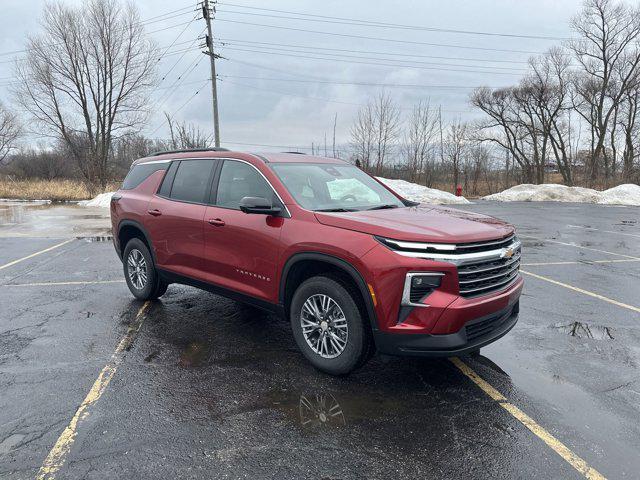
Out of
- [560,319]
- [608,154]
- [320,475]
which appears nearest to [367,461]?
[320,475]

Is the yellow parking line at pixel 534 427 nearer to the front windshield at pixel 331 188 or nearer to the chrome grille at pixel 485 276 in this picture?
the chrome grille at pixel 485 276

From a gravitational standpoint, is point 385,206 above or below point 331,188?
below

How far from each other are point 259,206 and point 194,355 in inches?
63.5

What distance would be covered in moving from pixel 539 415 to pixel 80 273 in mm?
7447

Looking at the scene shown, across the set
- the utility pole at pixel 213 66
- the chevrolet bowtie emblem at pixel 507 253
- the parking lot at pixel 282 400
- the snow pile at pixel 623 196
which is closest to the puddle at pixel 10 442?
the parking lot at pixel 282 400

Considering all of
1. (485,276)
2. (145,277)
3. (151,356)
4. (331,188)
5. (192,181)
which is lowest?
(151,356)

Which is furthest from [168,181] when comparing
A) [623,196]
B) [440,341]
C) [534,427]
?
[623,196]

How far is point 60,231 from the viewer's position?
13477 mm

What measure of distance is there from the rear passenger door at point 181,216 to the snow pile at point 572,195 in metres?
28.4

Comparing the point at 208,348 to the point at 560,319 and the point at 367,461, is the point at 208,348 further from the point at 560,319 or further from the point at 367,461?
the point at 560,319

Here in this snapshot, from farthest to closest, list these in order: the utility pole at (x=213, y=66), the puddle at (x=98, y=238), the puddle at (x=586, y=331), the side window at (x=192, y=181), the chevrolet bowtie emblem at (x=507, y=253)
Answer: the utility pole at (x=213, y=66), the puddle at (x=98, y=238), the side window at (x=192, y=181), the puddle at (x=586, y=331), the chevrolet bowtie emblem at (x=507, y=253)

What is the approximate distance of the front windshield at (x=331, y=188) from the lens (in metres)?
4.16

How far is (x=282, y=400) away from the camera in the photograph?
3406 mm

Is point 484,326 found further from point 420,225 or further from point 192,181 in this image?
point 192,181
